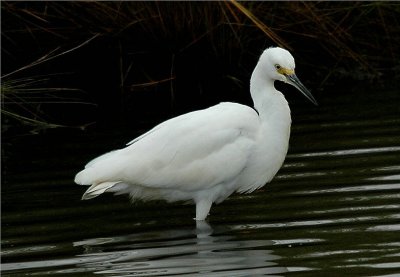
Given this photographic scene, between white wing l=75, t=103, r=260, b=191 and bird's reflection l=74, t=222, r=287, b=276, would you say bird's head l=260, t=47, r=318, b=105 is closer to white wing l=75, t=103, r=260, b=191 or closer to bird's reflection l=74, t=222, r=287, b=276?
white wing l=75, t=103, r=260, b=191

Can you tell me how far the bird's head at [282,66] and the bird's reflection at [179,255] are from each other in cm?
122

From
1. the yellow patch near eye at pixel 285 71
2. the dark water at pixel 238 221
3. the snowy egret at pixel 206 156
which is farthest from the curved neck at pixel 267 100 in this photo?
the dark water at pixel 238 221

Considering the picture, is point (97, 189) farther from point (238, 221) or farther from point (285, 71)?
point (285, 71)

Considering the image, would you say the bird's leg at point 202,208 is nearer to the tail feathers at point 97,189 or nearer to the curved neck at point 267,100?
the tail feathers at point 97,189

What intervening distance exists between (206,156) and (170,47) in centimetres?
471

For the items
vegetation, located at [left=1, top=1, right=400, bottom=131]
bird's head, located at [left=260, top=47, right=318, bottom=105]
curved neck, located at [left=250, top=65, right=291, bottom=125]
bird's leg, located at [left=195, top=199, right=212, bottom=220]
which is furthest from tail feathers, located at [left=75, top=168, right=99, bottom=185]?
vegetation, located at [left=1, top=1, right=400, bottom=131]

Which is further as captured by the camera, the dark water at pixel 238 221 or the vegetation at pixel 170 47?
the vegetation at pixel 170 47

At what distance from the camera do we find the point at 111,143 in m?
10.7

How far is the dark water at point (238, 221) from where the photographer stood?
21.7 feet

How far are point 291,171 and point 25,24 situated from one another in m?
4.12

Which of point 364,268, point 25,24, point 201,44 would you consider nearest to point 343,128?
point 201,44

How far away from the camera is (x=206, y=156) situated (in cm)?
807

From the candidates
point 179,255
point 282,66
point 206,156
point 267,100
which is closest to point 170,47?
point 267,100

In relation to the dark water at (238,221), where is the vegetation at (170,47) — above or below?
above
